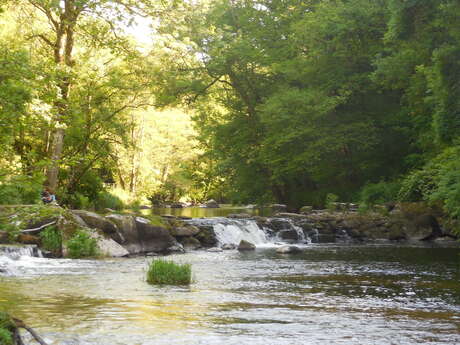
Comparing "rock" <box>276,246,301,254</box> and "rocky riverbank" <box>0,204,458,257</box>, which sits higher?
"rocky riverbank" <box>0,204,458,257</box>

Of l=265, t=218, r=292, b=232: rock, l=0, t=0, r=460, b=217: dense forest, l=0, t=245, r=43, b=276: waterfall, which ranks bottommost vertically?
l=0, t=245, r=43, b=276: waterfall

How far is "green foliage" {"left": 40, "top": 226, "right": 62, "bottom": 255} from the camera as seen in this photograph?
15836 millimetres

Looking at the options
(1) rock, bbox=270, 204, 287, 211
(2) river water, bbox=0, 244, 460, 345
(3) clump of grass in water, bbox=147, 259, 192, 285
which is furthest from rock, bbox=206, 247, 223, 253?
(1) rock, bbox=270, 204, 287, 211

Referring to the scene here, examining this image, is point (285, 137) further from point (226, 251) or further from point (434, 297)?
point (434, 297)

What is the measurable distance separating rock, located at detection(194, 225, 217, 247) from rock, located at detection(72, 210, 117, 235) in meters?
4.09

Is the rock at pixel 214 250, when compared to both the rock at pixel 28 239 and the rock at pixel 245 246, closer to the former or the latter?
the rock at pixel 245 246

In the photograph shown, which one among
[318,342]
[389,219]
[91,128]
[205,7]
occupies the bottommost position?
[318,342]

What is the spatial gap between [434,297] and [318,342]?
13.2ft

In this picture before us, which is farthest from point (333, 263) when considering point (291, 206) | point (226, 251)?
point (291, 206)

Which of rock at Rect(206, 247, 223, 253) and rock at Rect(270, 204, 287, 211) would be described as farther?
rock at Rect(270, 204, 287, 211)

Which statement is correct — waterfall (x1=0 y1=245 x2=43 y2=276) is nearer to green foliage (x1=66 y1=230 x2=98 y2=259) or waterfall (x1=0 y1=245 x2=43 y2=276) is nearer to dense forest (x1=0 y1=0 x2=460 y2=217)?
green foliage (x1=66 y1=230 x2=98 y2=259)

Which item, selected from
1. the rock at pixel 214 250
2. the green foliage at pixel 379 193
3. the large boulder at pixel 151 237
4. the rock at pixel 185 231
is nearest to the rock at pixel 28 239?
the large boulder at pixel 151 237

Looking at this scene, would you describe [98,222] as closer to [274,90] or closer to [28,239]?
[28,239]

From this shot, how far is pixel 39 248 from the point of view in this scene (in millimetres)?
15727
